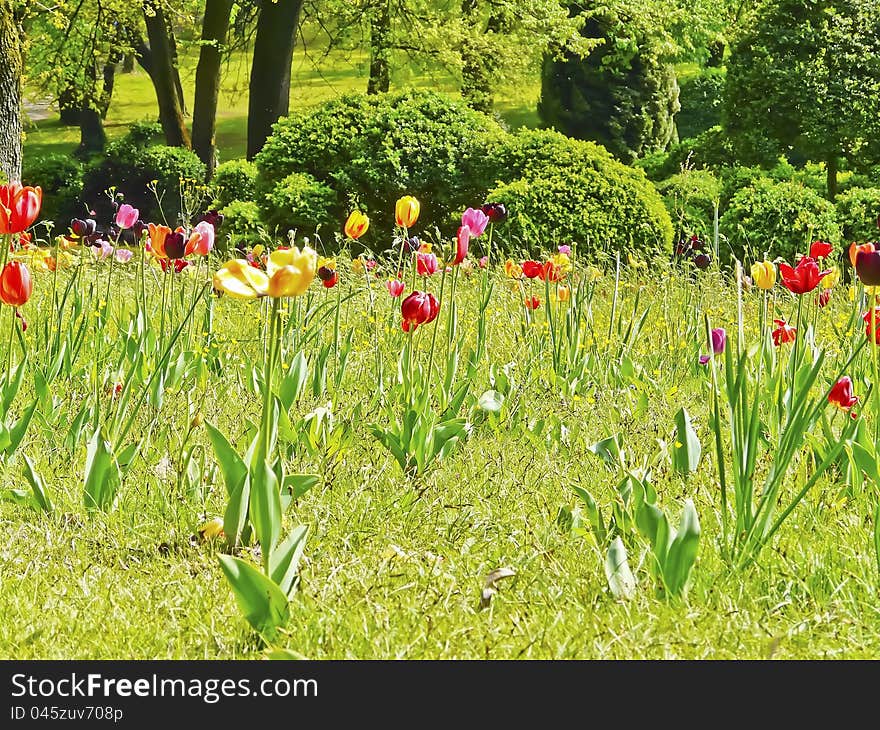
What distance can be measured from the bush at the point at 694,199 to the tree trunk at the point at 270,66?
5.60 m

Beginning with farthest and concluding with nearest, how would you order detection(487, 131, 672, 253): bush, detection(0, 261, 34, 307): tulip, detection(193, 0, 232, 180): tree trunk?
detection(193, 0, 232, 180): tree trunk, detection(487, 131, 672, 253): bush, detection(0, 261, 34, 307): tulip

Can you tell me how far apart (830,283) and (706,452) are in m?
0.68

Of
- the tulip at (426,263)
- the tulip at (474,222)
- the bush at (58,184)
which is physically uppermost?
the tulip at (474,222)

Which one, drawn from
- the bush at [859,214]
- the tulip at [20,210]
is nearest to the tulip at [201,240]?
the tulip at [20,210]

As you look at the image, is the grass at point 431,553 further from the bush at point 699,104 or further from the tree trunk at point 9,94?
the bush at point 699,104

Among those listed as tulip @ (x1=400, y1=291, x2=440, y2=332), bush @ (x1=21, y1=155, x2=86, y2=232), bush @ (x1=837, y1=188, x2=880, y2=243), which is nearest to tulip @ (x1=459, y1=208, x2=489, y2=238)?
tulip @ (x1=400, y1=291, x2=440, y2=332)

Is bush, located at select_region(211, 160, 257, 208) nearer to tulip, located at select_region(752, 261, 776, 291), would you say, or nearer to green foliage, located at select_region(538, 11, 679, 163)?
green foliage, located at select_region(538, 11, 679, 163)

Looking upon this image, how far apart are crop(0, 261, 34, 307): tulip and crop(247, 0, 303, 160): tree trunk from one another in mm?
11478

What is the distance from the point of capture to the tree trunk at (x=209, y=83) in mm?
17781

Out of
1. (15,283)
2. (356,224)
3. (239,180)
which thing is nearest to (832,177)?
(239,180)

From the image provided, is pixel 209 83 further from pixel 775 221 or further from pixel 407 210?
pixel 407 210

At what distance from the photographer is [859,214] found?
10016 mm

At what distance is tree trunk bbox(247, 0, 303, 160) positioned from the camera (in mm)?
13859
